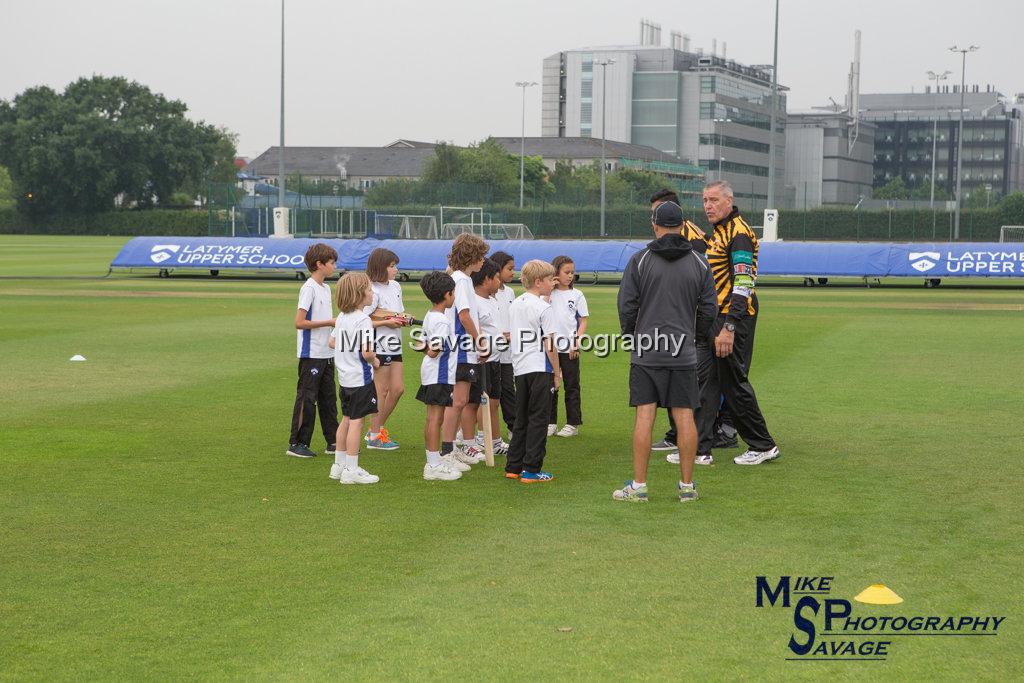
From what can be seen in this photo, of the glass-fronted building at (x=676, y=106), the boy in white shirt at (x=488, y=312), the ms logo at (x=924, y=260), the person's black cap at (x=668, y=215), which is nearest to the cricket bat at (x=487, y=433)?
the boy in white shirt at (x=488, y=312)

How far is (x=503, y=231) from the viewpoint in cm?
6147

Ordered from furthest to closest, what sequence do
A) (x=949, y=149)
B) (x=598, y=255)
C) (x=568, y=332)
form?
(x=949, y=149) → (x=598, y=255) → (x=568, y=332)

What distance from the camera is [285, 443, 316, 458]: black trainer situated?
9492mm

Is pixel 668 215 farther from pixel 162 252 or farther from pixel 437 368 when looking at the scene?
pixel 162 252

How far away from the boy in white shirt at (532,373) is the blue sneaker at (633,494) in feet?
2.74

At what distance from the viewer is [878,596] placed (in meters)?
5.66

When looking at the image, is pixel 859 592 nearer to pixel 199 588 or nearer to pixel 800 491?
pixel 800 491

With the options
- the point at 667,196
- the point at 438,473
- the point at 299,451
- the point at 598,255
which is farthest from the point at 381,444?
the point at 598,255

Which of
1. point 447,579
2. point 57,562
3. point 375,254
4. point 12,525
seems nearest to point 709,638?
point 447,579

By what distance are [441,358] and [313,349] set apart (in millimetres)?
1309

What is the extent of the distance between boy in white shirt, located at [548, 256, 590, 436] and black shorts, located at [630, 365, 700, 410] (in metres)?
2.34

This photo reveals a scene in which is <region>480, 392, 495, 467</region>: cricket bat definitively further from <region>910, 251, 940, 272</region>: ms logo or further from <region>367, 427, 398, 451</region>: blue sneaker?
<region>910, 251, 940, 272</region>: ms logo

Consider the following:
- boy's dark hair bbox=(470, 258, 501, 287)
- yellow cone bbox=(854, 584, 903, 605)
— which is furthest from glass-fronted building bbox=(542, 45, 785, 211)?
yellow cone bbox=(854, 584, 903, 605)

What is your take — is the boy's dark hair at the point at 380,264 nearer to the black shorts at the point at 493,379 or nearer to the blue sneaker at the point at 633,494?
the black shorts at the point at 493,379
